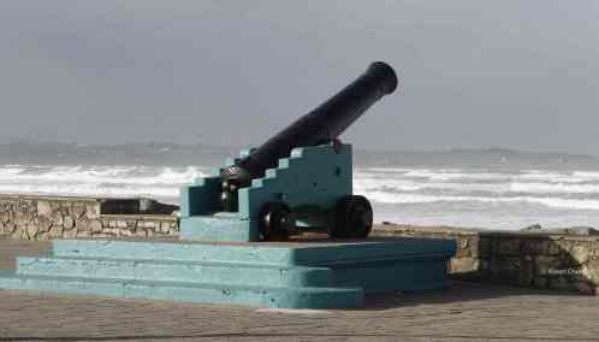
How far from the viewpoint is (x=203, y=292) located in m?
10.3

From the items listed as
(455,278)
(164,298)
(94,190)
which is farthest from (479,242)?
(94,190)

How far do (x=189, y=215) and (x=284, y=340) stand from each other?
3918mm

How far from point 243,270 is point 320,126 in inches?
86.0

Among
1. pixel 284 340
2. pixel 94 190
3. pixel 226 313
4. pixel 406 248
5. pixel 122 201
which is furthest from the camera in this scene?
pixel 94 190

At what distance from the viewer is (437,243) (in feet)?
38.7

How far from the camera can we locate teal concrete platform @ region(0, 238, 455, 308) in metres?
10.2

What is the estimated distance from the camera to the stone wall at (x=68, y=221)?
1527 cm

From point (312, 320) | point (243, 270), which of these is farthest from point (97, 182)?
point (312, 320)

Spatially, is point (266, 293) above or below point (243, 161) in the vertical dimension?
below

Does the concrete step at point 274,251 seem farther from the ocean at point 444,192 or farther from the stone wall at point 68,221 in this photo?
the ocean at point 444,192

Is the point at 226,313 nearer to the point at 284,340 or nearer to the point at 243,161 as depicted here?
the point at 284,340

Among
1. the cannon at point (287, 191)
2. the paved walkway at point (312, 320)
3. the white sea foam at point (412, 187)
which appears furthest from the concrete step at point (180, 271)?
the white sea foam at point (412, 187)

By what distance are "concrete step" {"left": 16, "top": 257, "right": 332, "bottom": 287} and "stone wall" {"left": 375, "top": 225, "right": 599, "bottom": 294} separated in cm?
247

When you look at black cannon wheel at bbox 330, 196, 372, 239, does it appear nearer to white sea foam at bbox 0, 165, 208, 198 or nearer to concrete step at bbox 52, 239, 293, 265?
concrete step at bbox 52, 239, 293, 265
